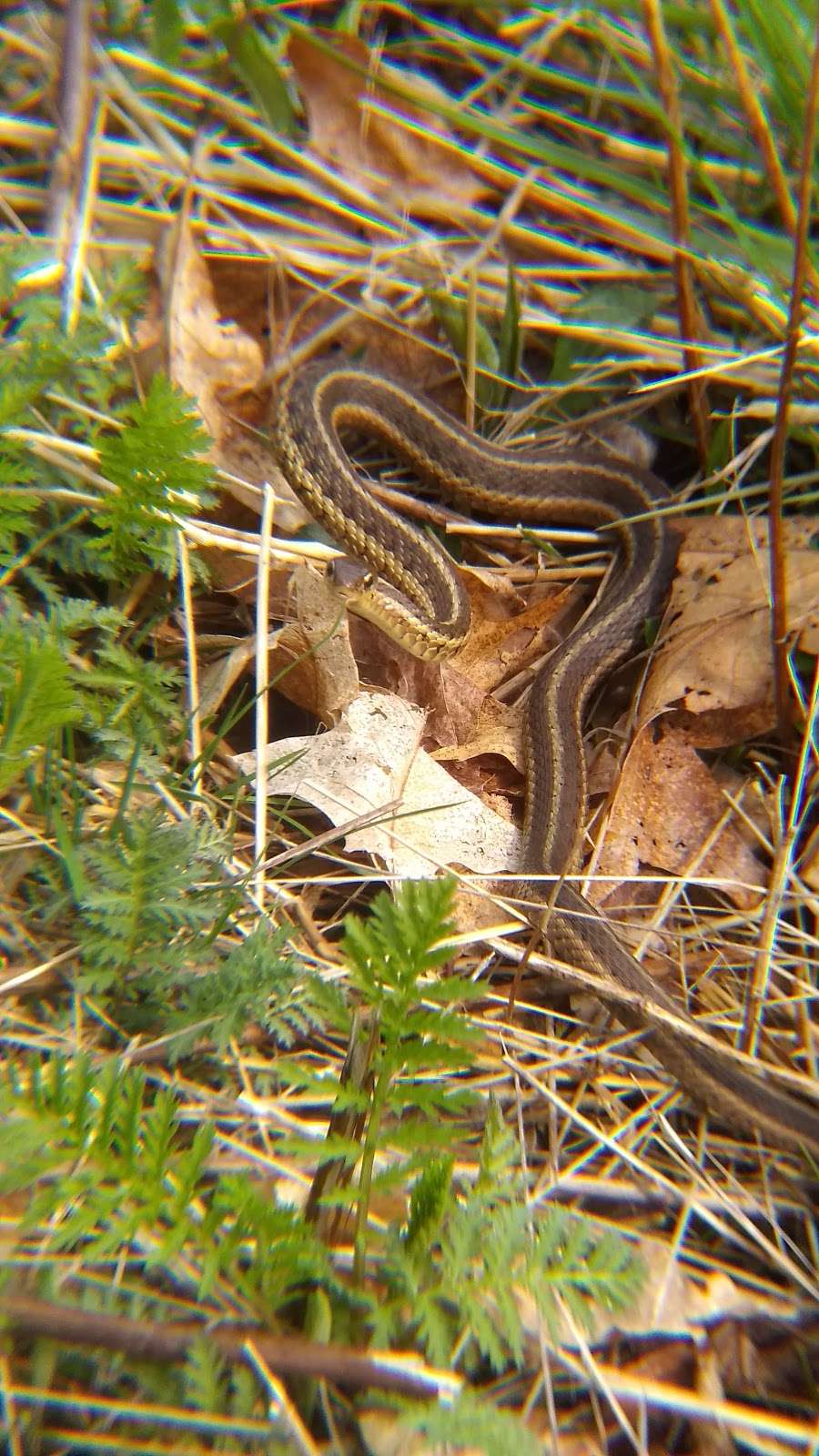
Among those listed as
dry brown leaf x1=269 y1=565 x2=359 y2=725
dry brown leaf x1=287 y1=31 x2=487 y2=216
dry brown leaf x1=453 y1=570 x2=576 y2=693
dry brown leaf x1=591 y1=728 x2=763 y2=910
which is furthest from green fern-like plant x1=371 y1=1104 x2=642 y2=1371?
dry brown leaf x1=287 y1=31 x2=487 y2=216

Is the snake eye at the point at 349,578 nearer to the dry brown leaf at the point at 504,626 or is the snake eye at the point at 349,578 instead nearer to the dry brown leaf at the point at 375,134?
the dry brown leaf at the point at 504,626

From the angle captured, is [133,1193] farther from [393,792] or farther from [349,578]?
[349,578]

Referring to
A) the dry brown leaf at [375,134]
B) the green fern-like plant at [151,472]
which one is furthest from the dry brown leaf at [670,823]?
the dry brown leaf at [375,134]

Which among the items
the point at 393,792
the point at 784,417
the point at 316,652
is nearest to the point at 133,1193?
the point at 393,792

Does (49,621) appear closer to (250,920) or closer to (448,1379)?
(250,920)

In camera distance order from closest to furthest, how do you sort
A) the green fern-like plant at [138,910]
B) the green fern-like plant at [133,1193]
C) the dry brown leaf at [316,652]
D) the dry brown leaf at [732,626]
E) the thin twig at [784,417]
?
the green fern-like plant at [133,1193], the green fern-like plant at [138,910], the thin twig at [784,417], the dry brown leaf at [316,652], the dry brown leaf at [732,626]

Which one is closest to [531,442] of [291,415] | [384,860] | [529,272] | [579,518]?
[579,518]

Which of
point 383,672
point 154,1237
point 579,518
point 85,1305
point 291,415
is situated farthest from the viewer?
point 579,518
